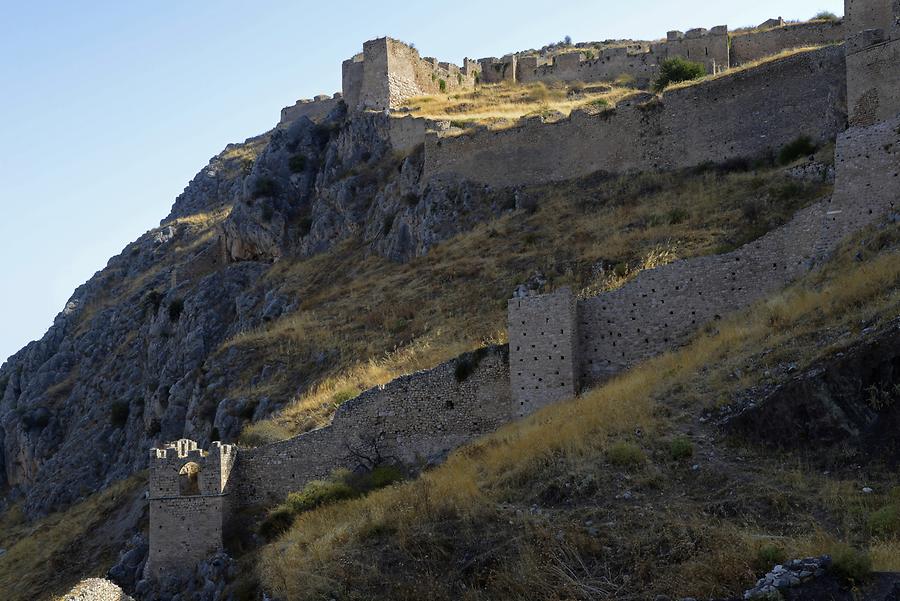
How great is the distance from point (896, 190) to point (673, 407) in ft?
21.3

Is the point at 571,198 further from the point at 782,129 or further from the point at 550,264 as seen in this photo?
the point at 782,129

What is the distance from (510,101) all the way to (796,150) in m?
21.8

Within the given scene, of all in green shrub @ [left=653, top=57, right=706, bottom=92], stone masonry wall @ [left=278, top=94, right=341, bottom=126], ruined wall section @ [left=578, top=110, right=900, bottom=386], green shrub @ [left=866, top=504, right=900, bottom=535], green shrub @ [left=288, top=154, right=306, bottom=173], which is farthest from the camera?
stone masonry wall @ [left=278, top=94, right=341, bottom=126]

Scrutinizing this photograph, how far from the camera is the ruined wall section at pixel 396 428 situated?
2177 cm

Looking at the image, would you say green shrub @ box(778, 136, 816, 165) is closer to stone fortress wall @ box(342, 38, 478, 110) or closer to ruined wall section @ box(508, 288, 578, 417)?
ruined wall section @ box(508, 288, 578, 417)

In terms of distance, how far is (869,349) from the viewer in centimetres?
1430

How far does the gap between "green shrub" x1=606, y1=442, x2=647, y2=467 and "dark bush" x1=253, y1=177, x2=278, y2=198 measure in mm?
33630

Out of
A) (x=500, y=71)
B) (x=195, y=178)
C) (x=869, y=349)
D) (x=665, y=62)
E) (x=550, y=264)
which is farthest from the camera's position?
(x=195, y=178)

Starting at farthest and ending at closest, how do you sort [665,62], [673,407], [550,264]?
1. [665,62]
2. [550,264]
3. [673,407]

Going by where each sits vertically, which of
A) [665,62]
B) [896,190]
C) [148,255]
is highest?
[665,62]

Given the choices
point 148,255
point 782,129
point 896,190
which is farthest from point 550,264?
point 148,255

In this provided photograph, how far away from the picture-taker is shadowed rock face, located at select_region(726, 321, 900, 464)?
45.1 feet

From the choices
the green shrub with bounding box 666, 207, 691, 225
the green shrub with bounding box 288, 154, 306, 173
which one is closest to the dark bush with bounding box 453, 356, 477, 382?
the green shrub with bounding box 666, 207, 691, 225

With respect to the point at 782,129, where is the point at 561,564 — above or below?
below
